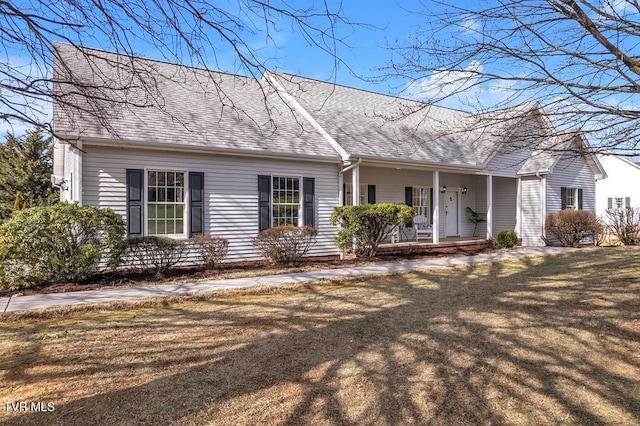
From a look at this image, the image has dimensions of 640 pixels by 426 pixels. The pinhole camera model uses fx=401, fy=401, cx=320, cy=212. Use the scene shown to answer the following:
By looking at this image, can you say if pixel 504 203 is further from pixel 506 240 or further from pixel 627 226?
pixel 627 226

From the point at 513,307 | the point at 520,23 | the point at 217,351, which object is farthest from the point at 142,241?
the point at 520,23

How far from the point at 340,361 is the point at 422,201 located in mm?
12927

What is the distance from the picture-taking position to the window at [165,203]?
30.8ft

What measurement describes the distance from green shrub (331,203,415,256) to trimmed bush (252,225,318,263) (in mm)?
1077

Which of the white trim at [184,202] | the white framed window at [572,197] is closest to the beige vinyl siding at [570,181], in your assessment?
the white framed window at [572,197]

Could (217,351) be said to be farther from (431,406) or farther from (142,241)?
(142,241)

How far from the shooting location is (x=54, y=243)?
7.23 meters

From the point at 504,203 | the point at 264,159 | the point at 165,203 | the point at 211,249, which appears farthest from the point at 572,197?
the point at 165,203

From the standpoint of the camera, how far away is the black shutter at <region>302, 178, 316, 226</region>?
1123 cm

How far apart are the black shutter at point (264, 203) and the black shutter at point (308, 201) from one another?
1038 mm

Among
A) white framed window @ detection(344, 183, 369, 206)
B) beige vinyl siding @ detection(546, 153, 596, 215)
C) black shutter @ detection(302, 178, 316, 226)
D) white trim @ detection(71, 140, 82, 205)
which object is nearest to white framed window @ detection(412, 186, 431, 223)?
white framed window @ detection(344, 183, 369, 206)

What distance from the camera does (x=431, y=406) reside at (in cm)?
299

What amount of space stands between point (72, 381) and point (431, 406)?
2951 millimetres

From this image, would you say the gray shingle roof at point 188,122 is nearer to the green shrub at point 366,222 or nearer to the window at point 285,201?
the window at point 285,201
